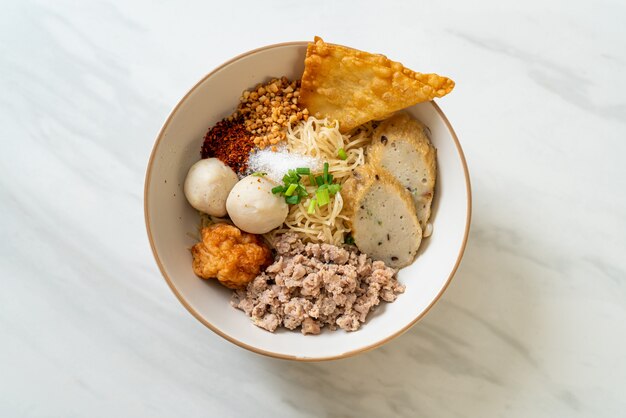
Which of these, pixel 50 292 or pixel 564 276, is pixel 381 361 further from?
pixel 50 292

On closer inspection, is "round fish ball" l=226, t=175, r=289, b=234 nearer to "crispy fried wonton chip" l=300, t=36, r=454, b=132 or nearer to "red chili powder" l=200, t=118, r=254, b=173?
"red chili powder" l=200, t=118, r=254, b=173

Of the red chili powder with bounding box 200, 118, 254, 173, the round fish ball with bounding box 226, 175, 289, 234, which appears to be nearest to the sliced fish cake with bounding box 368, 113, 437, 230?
the round fish ball with bounding box 226, 175, 289, 234

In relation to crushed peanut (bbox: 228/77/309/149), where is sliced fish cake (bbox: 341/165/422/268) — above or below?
below

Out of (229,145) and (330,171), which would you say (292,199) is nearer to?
(330,171)

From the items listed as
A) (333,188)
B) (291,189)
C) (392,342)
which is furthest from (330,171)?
(392,342)

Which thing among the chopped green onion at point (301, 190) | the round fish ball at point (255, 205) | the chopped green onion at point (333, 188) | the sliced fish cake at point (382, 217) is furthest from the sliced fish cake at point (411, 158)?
the round fish ball at point (255, 205)

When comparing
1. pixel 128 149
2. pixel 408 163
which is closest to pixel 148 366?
pixel 128 149
